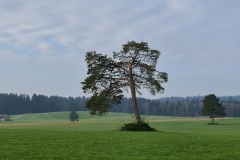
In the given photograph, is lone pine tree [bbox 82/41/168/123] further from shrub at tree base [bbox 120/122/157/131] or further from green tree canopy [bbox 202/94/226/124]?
green tree canopy [bbox 202/94/226/124]

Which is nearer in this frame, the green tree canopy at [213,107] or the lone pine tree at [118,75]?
the lone pine tree at [118,75]

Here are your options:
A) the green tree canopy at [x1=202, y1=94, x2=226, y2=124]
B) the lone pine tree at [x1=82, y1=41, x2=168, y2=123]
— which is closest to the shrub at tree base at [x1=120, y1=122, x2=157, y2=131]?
the lone pine tree at [x1=82, y1=41, x2=168, y2=123]

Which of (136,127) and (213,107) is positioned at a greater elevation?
(213,107)

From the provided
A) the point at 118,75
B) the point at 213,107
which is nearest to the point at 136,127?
the point at 118,75

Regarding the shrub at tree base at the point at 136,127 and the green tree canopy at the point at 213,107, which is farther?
the green tree canopy at the point at 213,107

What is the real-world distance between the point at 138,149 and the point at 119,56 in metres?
30.6

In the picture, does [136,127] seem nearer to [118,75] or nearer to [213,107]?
[118,75]

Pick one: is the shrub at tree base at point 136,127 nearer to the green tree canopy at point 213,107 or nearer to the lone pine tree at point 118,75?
the lone pine tree at point 118,75

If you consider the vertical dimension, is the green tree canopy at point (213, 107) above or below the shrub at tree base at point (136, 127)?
above

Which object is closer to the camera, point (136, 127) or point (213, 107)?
point (136, 127)

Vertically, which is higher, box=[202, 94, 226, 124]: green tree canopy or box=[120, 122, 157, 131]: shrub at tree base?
box=[202, 94, 226, 124]: green tree canopy

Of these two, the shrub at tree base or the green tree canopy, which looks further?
the green tree canopy

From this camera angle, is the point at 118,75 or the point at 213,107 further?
the point at 213,107

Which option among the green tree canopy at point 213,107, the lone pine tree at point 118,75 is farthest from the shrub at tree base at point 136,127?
the green tree canopy at point 213,107
